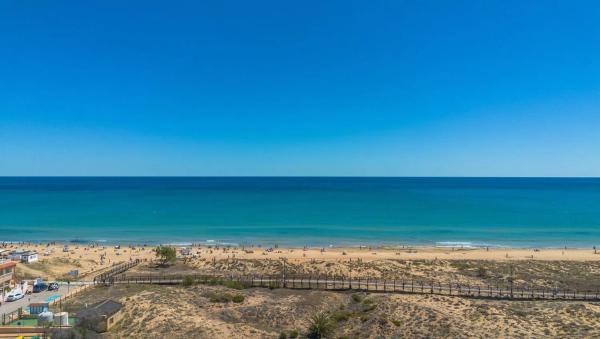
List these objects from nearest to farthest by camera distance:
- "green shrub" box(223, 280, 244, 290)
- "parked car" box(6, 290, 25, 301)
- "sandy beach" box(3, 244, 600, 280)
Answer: "parked car" box(6, 290, 25, 301) → "green shrub" box(223, 280, 244, 290) → "sandy beach" box(3, 244, 600, 280)

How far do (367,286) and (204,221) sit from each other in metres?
63.8

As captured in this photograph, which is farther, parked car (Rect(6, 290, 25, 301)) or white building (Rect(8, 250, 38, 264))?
white building (Rect(8, 250, 38, 264))

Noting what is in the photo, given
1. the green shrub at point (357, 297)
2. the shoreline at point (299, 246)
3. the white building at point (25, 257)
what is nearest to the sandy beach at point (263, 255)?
the white building at point (25, 257)

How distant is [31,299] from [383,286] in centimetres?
3032

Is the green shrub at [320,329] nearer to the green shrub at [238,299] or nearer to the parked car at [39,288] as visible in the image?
the green shrub at [238,299]

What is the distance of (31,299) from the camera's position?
32.1 meters

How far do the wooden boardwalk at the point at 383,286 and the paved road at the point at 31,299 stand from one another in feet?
14.4

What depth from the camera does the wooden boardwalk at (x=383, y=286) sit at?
32.5m

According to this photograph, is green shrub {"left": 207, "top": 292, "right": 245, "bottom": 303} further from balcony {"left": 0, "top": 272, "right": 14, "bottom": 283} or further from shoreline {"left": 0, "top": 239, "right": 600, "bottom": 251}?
shoreline {"left": 0, "top": 239, "right": 600, "bottom": 251}

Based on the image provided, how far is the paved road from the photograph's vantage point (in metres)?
30.0

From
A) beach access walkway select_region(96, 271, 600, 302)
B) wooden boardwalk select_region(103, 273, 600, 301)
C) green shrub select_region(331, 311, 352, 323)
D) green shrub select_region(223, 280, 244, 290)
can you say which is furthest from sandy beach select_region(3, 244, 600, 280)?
green shrub select_region(331, 311, 352, 323)

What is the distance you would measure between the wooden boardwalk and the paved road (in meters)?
4.38

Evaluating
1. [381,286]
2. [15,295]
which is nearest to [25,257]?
[15,295]

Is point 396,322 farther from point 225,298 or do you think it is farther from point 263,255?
point 263,255
